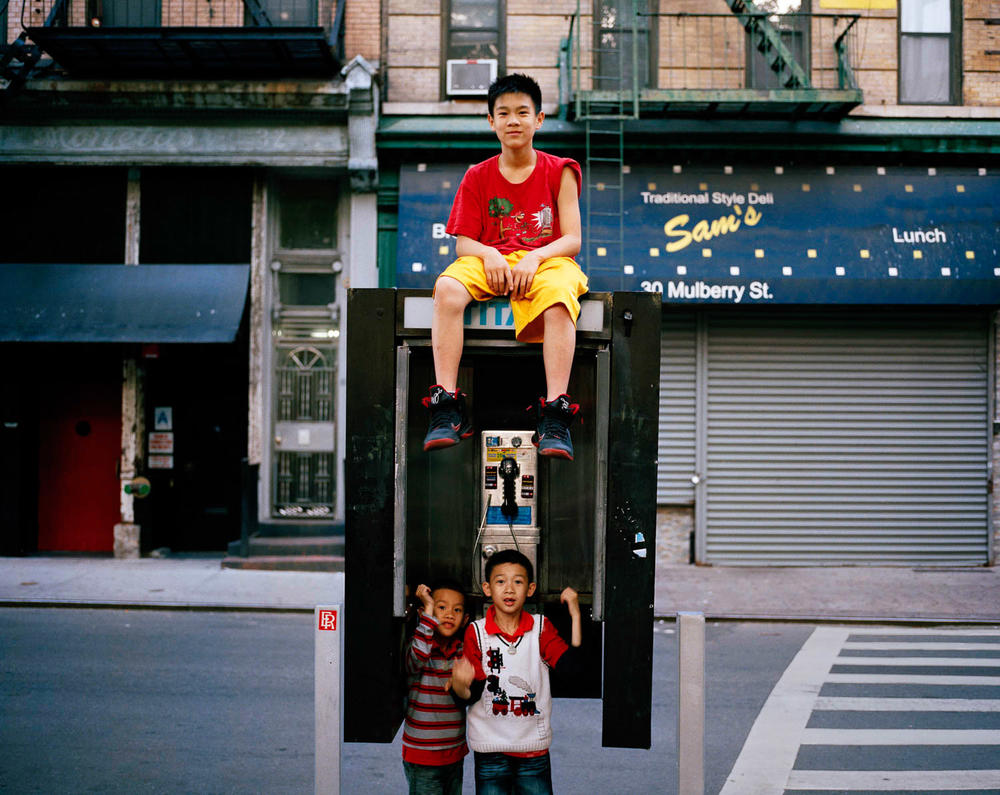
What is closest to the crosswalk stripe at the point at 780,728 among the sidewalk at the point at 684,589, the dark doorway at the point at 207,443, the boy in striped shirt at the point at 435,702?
the sidewalk at the point at 684,589

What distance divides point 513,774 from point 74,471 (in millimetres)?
11728

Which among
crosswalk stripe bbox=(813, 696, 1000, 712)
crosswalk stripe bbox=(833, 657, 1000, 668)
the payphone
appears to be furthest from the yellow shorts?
crosswalk stripe bbox=(833, 657, 1000, 668)

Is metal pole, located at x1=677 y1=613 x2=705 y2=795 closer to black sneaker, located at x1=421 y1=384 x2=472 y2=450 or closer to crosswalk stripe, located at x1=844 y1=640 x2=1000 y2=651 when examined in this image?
black sneaker, located at x1=421 y1=384 x2=472 y2=450

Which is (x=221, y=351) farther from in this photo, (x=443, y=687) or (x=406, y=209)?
(x=443, y=687)

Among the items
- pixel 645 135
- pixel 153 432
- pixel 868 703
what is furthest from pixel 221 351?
pixel 868 703

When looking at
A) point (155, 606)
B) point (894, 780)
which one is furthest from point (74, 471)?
point (894, 780)

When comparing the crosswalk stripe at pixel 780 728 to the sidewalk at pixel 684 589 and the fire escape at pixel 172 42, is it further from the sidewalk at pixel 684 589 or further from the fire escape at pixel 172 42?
the fire escape at pixel 172 42

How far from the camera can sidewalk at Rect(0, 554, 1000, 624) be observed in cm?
1013

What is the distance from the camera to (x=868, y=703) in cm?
697

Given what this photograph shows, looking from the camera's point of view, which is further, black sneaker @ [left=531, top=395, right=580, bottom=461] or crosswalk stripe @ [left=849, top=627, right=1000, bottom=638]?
crosswalk stripe @ [left=849, top=627, right=1000, bottom=638]

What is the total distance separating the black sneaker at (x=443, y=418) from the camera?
3.46 m

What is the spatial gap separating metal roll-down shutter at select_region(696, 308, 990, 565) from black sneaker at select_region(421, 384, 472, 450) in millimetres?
9769

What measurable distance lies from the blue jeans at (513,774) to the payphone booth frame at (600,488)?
31cm

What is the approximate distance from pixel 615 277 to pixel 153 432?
22.8ft
